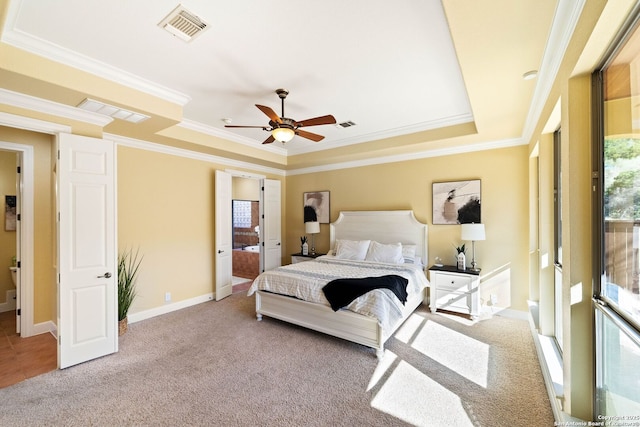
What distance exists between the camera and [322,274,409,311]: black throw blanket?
307 centimetres

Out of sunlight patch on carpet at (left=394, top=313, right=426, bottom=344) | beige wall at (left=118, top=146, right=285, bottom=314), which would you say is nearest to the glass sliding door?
sunlight patch on carpet at (left=394, top=313, right=426, bottom=344)

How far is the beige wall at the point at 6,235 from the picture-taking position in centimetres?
423

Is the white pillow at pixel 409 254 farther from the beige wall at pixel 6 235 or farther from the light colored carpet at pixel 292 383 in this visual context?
the beige wall at pixel 6 235

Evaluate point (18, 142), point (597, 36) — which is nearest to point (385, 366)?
point (597, 36)

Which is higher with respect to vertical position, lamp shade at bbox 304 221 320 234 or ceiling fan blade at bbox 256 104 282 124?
ceiling fan blade at bbox 256 104 282 124

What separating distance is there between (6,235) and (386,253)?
19.4 feet

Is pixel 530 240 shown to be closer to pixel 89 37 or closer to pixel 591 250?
pixel 591 250

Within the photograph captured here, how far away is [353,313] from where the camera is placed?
3086mm

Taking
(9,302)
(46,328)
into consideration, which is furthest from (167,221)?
(9,302)

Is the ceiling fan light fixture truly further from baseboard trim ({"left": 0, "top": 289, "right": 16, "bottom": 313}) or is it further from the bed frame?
baseboard trim ({"left": 0, "top": 289, "right": 16, "bottom": 313})

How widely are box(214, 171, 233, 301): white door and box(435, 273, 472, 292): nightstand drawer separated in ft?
11.6

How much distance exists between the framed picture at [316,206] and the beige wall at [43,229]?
3.98m

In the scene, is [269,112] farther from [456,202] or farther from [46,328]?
[46,328]

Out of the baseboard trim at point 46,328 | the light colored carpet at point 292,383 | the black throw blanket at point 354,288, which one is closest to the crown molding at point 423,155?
the black throw blanket at point 354,288
